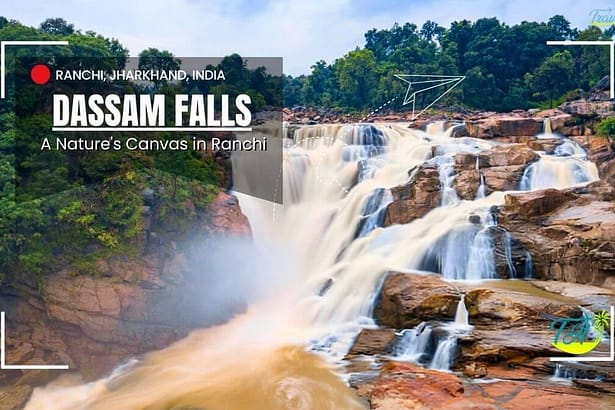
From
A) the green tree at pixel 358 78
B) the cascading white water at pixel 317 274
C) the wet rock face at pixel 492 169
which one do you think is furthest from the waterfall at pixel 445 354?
the green tree at pixel 358 78

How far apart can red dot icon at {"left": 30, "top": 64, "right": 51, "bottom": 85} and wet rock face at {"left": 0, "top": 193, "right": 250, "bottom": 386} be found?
410cm

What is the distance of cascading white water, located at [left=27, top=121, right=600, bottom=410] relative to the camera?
7.44 m

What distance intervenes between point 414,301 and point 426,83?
82.6ft

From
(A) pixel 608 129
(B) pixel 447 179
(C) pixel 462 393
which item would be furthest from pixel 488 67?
(C) pixel 462 393

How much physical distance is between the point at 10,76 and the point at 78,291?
4.81m

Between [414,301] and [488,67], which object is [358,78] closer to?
[488,67]

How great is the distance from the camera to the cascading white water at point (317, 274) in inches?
293

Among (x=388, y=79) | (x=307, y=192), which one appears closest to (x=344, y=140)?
(x=307, y=192)

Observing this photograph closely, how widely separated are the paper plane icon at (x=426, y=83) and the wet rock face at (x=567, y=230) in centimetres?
1843

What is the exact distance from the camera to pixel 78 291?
9.05 meters

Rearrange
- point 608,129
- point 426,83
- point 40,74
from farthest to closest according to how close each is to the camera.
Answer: point 426,83 → point 608,129 → point 40,74

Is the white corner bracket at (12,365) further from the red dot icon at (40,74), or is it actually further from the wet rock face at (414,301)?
the wet rock face at (414,301)

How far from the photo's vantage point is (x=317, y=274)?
1120 cm

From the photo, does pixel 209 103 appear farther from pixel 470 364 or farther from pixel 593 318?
pixel 593 318
